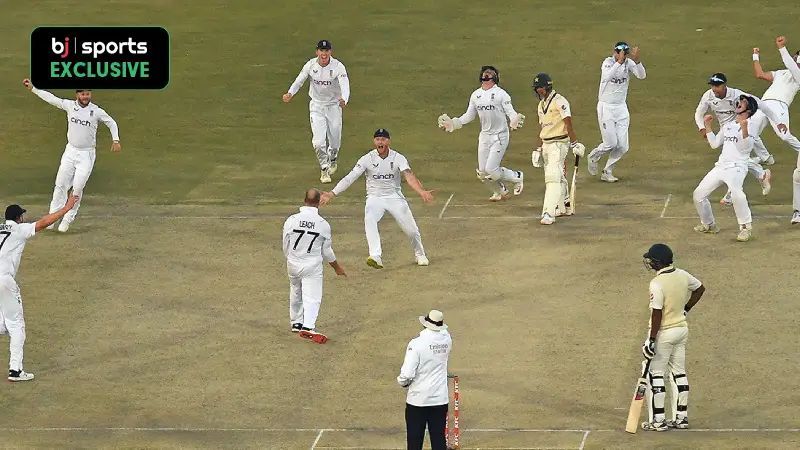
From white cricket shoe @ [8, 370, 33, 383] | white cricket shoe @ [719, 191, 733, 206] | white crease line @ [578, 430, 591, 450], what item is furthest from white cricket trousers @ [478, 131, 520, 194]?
white cricket shoe @ [8, 370, 33, 383]

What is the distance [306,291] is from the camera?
23969 millimetres

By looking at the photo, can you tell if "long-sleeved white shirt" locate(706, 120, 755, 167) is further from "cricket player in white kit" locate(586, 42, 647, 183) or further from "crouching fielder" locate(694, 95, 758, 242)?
"cricket player in white kit" locate(586, 42, 647, 183)

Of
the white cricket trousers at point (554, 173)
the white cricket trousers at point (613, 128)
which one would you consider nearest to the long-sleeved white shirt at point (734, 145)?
the white cricket trousers at point (554, 173)

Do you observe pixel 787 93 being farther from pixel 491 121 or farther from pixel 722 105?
pixel 491 121

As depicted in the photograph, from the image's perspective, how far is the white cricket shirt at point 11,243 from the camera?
74.4ft

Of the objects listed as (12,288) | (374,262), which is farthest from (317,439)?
(374,262)

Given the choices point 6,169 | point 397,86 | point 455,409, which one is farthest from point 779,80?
point 6,169

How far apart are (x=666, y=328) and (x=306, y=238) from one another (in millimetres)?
5536

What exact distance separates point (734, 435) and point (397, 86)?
18.4 metres

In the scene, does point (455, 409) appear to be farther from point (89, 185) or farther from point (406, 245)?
point (89, 185)

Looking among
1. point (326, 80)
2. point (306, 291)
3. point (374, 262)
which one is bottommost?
point (306, 291)

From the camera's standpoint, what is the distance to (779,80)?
30609mm

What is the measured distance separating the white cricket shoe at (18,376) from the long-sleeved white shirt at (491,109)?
9.27 meters

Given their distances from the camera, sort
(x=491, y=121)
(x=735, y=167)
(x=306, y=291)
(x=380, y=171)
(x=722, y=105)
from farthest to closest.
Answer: (x=491, y=121), (x=722, y=105), (x=735, y=167), (x=380, y=171), (x=306, y=291)
